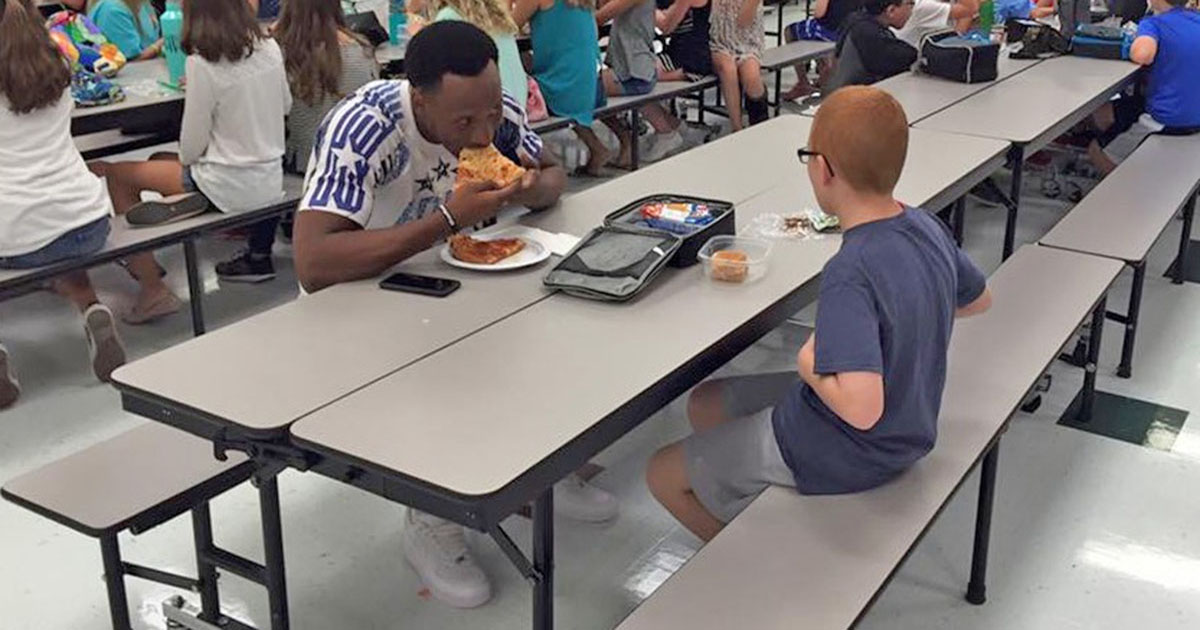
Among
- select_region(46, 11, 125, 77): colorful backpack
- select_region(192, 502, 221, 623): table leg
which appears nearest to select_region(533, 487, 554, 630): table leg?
select_region(192, 502, 221, 623): table leg

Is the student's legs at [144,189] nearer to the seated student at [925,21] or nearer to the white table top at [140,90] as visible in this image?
the white table top at [140,90]

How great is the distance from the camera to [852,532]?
1987 mm

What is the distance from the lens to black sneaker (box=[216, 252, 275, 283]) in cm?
450

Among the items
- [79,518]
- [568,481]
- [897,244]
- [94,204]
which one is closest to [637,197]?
[568,481]

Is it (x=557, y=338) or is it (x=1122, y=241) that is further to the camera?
(x=1122, y=241)

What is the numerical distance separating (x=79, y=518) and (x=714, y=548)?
1.15 metres

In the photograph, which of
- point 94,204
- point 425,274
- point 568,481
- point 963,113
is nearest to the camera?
point 425,274

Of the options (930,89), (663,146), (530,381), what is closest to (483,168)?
(530,381)

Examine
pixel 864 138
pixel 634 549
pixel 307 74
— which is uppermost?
pixel 864 138

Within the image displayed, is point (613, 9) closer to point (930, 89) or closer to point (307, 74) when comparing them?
point (930, 89)

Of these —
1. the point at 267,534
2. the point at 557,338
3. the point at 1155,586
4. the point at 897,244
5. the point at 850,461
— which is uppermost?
the point at 897,244

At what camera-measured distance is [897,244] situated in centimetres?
190

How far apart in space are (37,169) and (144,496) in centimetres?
168

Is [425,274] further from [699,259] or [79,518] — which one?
[79,518]
